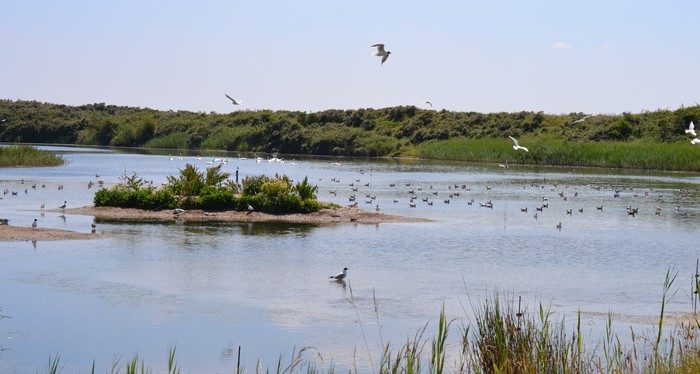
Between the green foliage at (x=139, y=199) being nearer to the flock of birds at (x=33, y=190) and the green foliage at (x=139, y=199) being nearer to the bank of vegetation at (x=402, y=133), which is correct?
the flock of birds at (x=33, y=190)

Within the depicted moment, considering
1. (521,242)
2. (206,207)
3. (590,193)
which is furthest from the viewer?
(590,193)

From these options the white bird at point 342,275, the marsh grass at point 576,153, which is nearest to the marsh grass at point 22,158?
the marsh grass at point 576,153

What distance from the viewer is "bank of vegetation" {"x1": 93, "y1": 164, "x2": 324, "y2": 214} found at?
3166cm

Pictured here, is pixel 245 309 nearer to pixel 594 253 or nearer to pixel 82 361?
pixel 82 361

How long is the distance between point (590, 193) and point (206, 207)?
75.4ft

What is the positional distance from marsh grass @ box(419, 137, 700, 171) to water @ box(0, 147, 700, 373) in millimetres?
28568

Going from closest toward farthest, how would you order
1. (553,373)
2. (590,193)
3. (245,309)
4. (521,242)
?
(553,373) < (245,309) < (521,242) < (590,193)

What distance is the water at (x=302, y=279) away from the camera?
14227 millimetres

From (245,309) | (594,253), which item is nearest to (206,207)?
(594,253)

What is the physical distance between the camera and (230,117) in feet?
381

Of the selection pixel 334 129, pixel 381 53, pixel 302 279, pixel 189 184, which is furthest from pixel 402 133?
pixel 302 279

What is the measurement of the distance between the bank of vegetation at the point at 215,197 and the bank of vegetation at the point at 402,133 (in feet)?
101

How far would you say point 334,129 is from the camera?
100750 millimetres

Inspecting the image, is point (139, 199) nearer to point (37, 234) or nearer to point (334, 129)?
point (37, 234)
